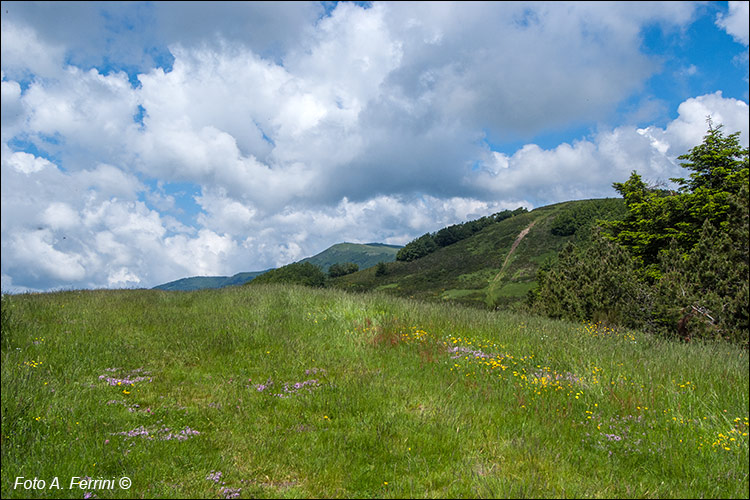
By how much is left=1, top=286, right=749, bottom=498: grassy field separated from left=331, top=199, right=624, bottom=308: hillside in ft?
185

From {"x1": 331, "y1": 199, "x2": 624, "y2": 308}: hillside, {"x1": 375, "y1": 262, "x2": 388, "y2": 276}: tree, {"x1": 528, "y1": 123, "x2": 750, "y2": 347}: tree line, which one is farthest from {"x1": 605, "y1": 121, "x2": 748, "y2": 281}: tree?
{"x1": 375, "y1": 262, "x2": 388, "y2": 276}: tree

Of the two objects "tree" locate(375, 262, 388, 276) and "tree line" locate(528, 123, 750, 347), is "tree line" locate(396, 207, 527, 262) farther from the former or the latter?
"tree line" locate(528, 123, 750, 347)

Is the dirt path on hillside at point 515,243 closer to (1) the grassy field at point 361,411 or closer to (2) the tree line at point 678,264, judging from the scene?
(2) the tree line at point 678,264

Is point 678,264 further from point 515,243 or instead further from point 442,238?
point 442,238

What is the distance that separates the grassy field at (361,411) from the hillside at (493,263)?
5645 centimetres

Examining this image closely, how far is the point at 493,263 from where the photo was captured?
98.7 metres

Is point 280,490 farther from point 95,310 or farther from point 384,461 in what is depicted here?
point 95,310

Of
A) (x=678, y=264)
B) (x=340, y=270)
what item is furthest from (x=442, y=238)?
(x=678, y=264)

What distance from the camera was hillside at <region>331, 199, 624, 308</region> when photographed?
7672 centimetres

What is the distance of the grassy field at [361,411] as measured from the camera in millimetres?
3693

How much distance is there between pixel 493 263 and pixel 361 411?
323 ft

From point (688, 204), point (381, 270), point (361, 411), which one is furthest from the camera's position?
point (381, 270)

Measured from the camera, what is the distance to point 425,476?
3801 millimetres

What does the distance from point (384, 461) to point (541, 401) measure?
269 centimetres
